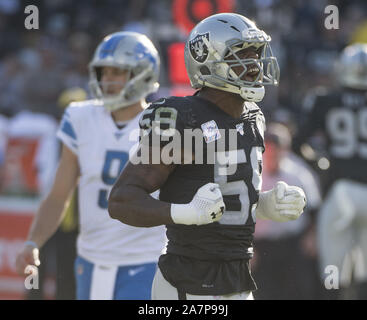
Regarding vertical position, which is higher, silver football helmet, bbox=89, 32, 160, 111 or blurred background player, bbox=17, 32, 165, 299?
silver football helmet, bbox=89, 32, 160, 111

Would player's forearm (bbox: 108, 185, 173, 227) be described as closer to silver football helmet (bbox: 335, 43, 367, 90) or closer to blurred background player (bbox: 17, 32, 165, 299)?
blurred background player (bbox: 17, 32, 165, 299)

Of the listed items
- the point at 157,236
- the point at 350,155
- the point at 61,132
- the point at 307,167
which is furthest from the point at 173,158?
the point at 307,167

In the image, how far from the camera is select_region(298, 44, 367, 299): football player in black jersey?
7.27m

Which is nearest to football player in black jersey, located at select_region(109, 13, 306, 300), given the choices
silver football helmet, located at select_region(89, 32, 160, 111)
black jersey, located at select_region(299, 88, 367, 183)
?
silver football helmet, located at select_region(89, 32, 160, 111)

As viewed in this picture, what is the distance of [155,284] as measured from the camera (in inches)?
148

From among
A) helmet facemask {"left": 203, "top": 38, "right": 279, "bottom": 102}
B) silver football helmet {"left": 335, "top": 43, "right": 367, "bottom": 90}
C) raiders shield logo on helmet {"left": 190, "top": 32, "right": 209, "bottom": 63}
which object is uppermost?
raiders shield logo on helmet {"left": 190, "top": 32, "right": 209, "bottom": 63}

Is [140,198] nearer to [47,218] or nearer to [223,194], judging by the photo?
[223,194]

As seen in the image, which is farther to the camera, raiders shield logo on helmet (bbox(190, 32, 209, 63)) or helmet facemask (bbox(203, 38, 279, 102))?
raiders shield logo on helmet (bbox(190, 32, 209, 63))

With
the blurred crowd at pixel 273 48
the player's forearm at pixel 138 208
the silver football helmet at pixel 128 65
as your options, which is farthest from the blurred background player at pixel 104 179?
the blurred crowd at pixel 273 48

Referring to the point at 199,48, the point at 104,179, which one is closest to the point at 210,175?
the point at 199,48

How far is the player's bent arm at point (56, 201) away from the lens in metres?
4.75

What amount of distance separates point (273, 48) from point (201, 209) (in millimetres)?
6467

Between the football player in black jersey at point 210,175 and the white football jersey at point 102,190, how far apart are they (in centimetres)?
96

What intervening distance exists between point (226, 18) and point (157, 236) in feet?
4.35
